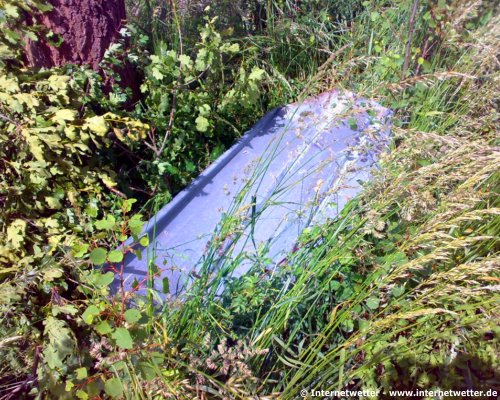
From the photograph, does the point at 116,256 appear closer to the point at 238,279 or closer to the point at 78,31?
the point at 238,279

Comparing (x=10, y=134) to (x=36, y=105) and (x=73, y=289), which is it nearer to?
(x=36, y=105)

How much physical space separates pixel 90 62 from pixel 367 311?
73.9 inches

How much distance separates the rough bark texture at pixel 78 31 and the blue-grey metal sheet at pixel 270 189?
90cm

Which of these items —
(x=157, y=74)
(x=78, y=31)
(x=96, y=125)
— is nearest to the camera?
(x=96, y=125)

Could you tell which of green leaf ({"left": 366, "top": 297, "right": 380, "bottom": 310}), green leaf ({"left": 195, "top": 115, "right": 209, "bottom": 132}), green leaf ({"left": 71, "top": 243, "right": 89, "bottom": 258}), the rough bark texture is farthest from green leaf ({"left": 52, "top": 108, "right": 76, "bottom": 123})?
green leaf ({"left": 366, "top": 297, "right": 380, "bottom": 310})

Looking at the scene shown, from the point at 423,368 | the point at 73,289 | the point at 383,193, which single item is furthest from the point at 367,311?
the point at 73,289

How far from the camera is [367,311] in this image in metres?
1.96

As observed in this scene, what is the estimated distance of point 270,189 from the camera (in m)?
2.55

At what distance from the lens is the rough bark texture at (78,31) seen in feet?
7.38

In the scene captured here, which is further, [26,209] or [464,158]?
[26,209]

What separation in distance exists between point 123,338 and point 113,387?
0.45 feet

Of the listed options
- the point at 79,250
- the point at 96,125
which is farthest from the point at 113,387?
the point at 96,125

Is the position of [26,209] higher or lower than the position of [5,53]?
lower

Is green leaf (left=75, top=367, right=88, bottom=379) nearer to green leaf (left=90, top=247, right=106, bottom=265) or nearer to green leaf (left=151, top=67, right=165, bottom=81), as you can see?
green leaf (left=90, top=247, right=106, bottom=265)
